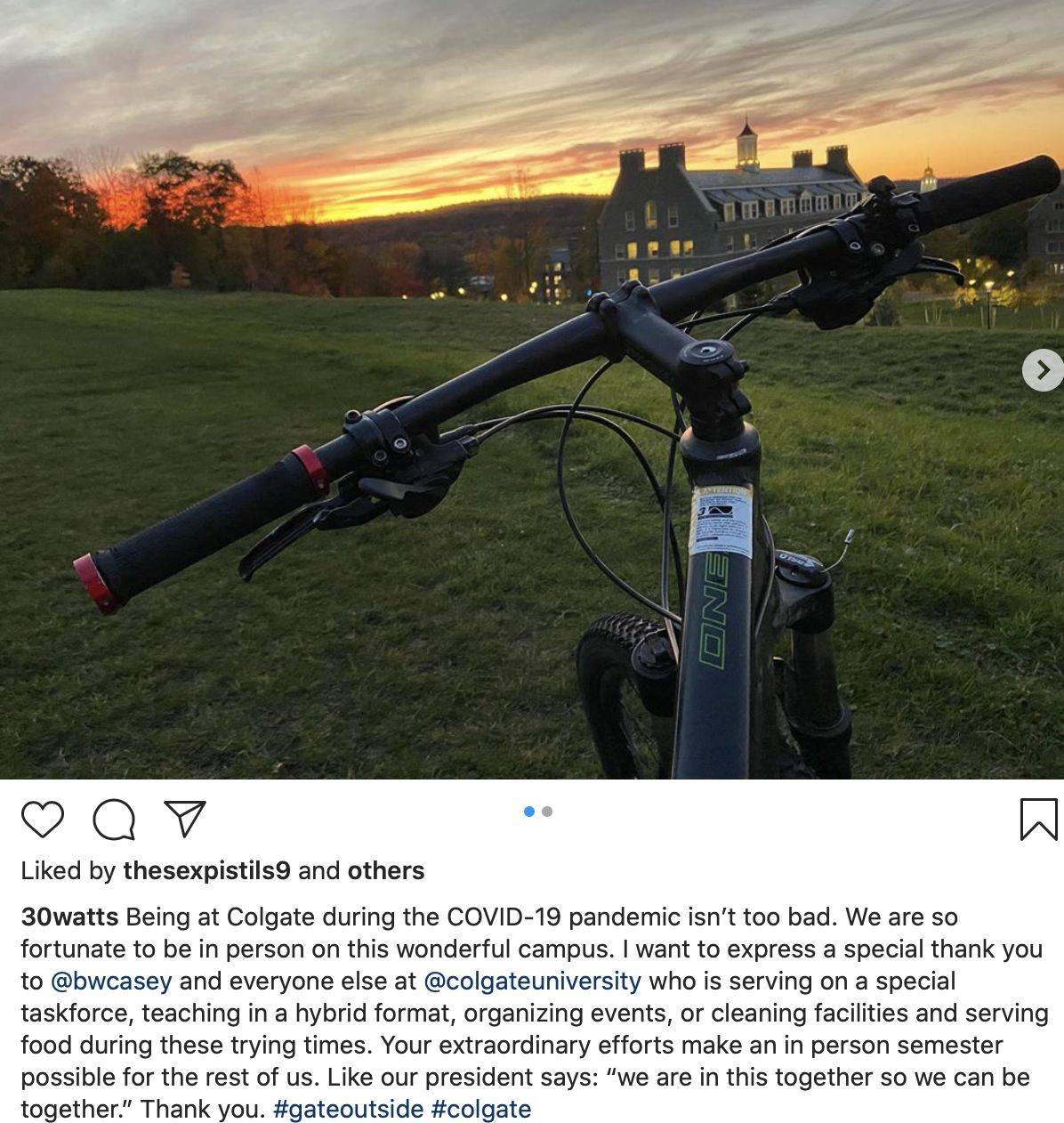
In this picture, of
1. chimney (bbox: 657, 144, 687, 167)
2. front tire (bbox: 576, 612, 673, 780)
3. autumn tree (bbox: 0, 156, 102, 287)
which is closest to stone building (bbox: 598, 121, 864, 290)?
chimney (bbox: 657, 144, 687, 167)

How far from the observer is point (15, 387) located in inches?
526

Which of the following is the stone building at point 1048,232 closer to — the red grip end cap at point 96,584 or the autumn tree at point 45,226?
the red grip end cap at point 96,584

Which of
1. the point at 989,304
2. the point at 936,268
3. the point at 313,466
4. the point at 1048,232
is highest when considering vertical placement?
the point at 1048,232

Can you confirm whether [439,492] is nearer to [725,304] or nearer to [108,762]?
[725,304]

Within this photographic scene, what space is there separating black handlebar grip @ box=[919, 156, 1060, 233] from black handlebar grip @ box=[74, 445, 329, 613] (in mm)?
1328

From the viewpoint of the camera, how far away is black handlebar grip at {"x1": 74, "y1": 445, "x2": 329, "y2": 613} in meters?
1.48

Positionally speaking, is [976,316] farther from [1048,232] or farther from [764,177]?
[764,177]

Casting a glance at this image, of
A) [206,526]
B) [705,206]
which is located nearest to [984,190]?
[206,526]
